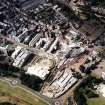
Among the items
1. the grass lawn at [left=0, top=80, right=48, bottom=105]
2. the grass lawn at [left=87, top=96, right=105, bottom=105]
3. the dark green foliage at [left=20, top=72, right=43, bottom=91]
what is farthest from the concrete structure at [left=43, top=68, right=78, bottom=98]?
the grass lawn at [left=87, top=96, right=105, bottom=105]

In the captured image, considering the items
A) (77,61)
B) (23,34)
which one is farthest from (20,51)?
(77,61)

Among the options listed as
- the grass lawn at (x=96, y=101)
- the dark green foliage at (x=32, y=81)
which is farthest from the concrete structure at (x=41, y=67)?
the grass lawn at (x=96, y=101)

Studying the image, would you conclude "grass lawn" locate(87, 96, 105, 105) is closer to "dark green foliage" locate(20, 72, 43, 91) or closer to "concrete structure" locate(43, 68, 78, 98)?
"concrete structure" locate(43, 68, 78, 98)

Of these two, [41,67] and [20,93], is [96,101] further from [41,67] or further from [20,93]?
[41,67]

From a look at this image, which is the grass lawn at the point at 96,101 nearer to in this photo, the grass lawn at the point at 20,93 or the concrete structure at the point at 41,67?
the grass lawn at the point at 20,93

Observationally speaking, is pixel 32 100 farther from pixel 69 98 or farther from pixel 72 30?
pixel 72 30

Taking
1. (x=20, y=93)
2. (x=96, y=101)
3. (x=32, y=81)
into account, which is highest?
(x=32, y=81)

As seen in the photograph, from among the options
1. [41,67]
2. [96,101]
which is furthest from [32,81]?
[96,101]

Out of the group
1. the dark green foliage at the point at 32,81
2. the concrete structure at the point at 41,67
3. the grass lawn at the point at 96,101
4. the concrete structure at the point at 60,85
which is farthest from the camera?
the concrete structure at the point at 41,67
